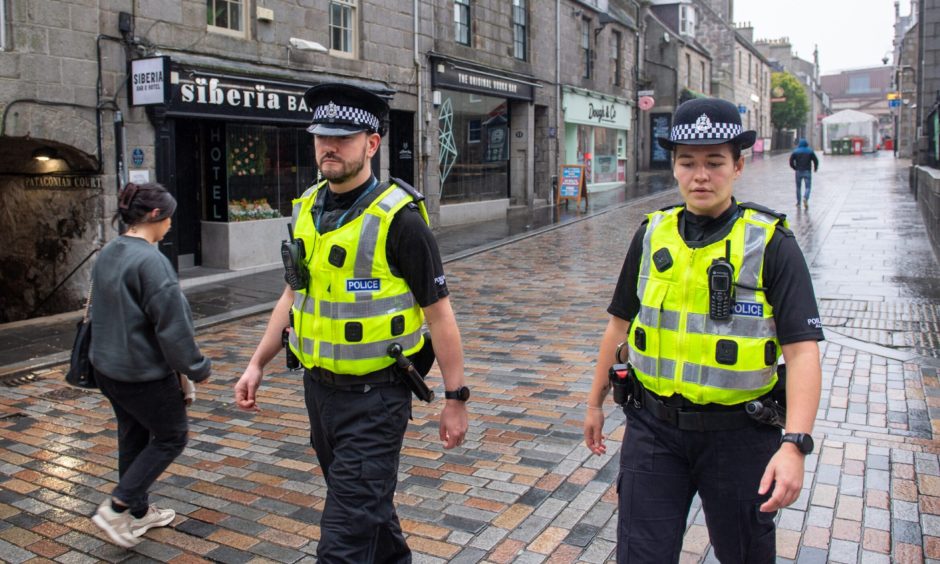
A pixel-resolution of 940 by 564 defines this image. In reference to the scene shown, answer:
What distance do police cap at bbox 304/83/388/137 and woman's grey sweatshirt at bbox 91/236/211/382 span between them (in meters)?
1.27

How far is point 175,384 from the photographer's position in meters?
4.11

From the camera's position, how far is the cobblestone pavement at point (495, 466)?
159 inches

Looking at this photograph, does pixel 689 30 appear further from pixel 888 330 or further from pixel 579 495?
pixel 579 495

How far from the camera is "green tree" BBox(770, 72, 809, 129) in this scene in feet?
212

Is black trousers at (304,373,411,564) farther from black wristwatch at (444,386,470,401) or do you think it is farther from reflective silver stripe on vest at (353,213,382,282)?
reflective silver stripe on vest at (353,213,382,282)

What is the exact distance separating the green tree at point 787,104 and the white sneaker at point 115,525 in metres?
A: 67.0

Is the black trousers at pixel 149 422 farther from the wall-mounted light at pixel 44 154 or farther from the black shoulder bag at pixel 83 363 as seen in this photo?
the wall-mounted light at pixel 44 154

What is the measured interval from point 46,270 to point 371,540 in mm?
9929

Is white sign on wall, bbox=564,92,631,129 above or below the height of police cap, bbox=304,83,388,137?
above

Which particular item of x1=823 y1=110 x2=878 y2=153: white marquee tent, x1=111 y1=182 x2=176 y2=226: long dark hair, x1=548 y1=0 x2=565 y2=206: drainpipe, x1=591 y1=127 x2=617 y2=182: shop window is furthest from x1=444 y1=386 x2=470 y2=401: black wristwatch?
x1=823 y1=110 x2=878 y2=153: white marquee tent

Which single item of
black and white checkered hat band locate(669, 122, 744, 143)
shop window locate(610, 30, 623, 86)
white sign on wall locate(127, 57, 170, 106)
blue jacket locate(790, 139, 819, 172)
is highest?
shop window locate(610, 30, 623, 86)

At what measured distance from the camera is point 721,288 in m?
2.61

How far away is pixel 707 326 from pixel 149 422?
2703 mm

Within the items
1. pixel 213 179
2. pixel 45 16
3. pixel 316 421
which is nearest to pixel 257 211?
pixel 213 179
